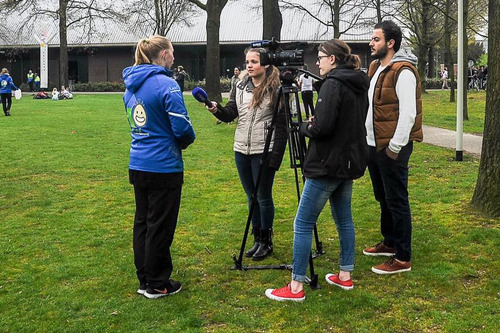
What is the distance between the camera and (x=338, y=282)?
187 inches

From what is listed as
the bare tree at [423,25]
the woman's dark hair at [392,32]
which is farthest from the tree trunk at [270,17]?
the bare tree at [423,25]

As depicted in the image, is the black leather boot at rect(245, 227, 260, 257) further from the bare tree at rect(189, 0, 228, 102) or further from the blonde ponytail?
the bare tree at rect(189, 0, 228, 102)

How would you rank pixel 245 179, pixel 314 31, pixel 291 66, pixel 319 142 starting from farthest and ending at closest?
1. pixel 314 31
2. pixel 245 179
3. pixel 291 66
4. pixel 319 142

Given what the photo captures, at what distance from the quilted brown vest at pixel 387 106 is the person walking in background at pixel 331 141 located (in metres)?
0.57

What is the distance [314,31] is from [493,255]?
45244 millimetres

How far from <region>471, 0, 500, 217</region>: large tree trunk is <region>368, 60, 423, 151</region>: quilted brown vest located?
5.91 feet

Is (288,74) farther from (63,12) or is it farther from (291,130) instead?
(63,12)

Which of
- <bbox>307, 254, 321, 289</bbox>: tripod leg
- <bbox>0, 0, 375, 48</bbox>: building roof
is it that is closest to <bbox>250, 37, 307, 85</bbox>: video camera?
<bbox>307, 254, 321, 289</bbox>: tripod leg

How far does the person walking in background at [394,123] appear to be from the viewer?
477cm

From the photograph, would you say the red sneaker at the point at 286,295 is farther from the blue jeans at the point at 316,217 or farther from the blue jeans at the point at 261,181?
the blue jeans at the point at 261,181

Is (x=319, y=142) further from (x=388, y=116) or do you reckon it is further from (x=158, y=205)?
(x=158, y=205)

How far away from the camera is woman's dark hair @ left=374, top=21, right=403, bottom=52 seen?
4.91m

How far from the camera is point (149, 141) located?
445 centimetres

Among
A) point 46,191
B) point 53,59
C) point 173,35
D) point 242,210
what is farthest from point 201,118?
point 53,59
